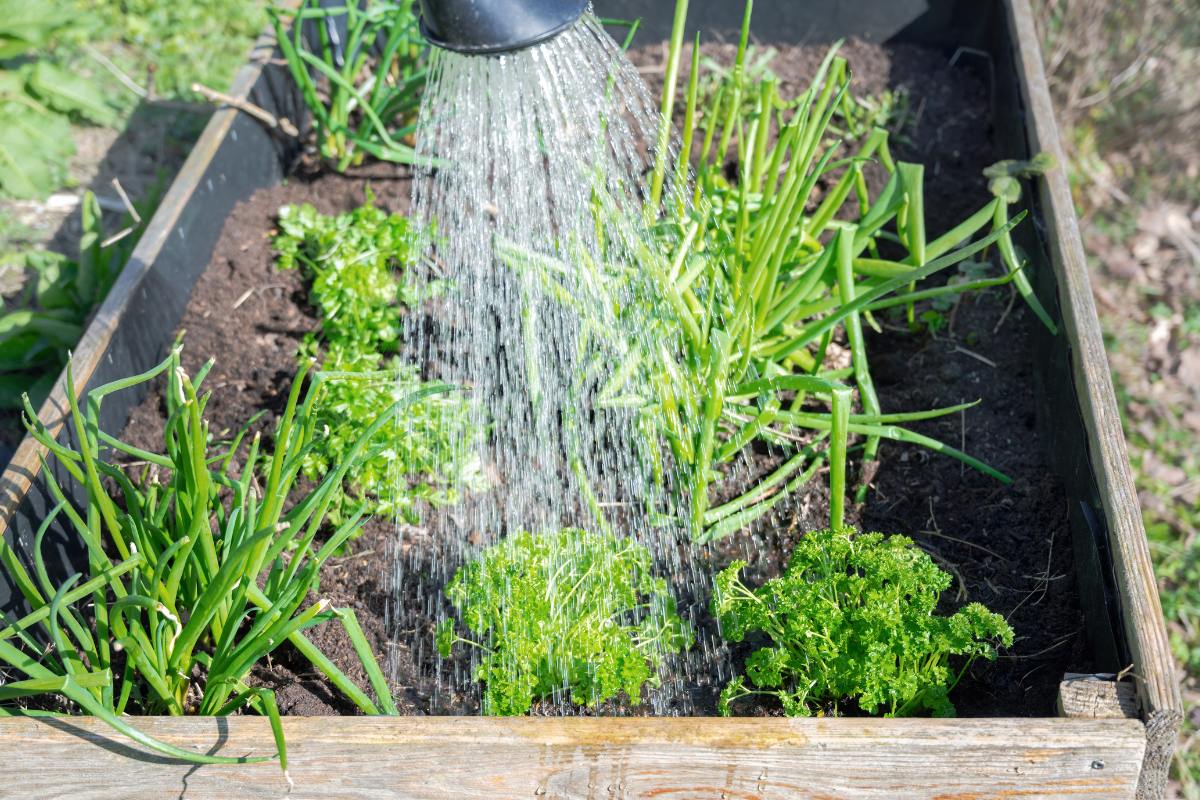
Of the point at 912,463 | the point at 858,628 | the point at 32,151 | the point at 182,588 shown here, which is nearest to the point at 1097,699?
the point at 858,628

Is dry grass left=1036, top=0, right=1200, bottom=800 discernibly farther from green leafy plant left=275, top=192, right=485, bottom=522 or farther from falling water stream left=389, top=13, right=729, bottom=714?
green leafy plant left=275, top=192, right=485, bottom=522

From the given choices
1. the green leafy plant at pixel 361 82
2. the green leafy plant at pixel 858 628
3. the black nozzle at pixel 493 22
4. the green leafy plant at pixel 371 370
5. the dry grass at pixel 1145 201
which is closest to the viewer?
the black nozzle at pixel 493 22

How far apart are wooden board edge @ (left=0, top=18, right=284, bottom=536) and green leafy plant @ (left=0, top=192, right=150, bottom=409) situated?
0.68 ft

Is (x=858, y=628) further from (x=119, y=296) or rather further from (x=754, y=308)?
(x=119, y=296)

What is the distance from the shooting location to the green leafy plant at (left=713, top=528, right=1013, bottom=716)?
1864 mm

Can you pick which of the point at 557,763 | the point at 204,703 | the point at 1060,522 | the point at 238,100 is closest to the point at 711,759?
the point at 557,763

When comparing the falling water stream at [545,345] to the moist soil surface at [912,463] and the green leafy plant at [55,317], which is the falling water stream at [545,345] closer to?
the moist soil surface at [912,463]

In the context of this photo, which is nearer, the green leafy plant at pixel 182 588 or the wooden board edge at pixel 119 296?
the green leafy plant at pixel 182 588

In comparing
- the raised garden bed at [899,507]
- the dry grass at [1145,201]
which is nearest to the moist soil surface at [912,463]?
the raised garden bed at [899,507]

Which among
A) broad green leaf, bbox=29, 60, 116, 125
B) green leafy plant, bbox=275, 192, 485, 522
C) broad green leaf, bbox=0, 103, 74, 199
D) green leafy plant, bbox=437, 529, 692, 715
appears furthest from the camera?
broad green leaf, bbox=29, 60, 116, 125

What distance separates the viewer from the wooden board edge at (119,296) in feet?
7.14

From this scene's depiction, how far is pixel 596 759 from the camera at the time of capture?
5.67ft

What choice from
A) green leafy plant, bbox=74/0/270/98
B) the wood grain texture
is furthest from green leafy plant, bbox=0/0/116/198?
the wood grain texture

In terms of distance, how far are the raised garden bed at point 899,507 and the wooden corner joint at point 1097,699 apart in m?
0.03
